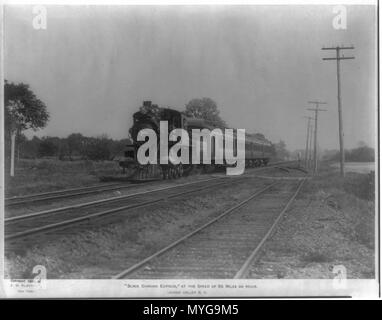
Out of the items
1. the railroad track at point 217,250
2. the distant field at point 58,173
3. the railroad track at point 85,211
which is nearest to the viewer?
the railroad track at point 217,250

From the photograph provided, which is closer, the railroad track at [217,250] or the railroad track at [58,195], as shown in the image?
the railroad track at [217,250]

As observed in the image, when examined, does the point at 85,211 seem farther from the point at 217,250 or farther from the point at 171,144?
the point at 217,250

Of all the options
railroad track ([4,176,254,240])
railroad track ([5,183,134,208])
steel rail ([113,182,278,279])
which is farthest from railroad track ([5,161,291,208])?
steel rail ([113,182,278,279])

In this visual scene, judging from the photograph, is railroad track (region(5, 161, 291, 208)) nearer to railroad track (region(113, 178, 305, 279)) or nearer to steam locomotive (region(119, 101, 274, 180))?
steam locomotive (region(119, 101, 274, 180))

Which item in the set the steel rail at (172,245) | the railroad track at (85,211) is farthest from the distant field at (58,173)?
the steel rail at (172,245)

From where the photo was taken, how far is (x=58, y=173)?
1038 cm

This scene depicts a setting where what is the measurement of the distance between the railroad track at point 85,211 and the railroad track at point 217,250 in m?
1.47

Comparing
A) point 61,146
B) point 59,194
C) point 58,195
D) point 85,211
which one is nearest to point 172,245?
point 85,211

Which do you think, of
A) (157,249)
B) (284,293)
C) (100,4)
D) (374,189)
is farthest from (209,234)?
(100,4)

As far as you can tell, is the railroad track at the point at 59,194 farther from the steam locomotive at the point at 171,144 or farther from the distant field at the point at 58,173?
the steam locomotive at the point at 171,144

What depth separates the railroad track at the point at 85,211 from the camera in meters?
5.48

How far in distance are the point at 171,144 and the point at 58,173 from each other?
417cm
